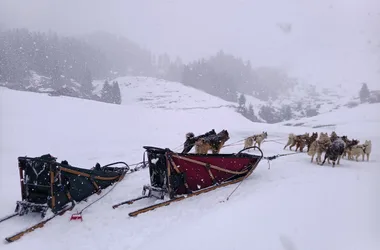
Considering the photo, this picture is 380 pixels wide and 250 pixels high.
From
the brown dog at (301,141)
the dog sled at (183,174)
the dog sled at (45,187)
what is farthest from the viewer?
the brown dog at (301,141)

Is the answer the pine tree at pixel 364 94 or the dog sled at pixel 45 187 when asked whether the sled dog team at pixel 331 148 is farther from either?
A: the pine tree at pixel 364 94

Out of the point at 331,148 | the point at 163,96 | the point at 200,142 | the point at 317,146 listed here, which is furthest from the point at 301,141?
the point at 163,96


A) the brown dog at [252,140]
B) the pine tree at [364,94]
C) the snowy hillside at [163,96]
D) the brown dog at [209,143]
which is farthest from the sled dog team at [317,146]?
the pine tree at [364,94]

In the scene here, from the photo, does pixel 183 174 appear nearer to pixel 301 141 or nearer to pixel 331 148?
pixel 331 148

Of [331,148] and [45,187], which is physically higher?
[331,148]

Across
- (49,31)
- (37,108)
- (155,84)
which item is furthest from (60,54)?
(37,108)

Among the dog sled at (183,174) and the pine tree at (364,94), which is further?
the pine tree at (364,94)

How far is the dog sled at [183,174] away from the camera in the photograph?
5.32m

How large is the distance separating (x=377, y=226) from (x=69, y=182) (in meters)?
4.81

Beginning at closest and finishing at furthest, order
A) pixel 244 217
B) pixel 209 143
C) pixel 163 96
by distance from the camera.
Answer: pixel 244 217, pixel 209 143, pixel 163 96

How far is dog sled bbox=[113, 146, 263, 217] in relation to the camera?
5.32 metres

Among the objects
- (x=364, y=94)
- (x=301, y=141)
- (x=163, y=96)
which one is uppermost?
(x=163, y=96)

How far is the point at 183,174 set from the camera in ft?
18.0

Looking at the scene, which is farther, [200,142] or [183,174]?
[200,142]
